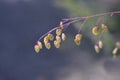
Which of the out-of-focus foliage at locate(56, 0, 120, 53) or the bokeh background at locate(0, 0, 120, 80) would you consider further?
the bokeh background at locate(0, 0, 120, 80)

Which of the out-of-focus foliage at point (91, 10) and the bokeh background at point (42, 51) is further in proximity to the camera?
the bokeh background at point (42, 51)

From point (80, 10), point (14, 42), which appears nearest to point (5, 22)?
point (14, 42)

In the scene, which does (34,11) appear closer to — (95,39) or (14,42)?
(14,42)

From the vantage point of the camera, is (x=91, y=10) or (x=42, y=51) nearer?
(x=91, y=10)

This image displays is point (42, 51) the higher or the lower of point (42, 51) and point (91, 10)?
the lower
